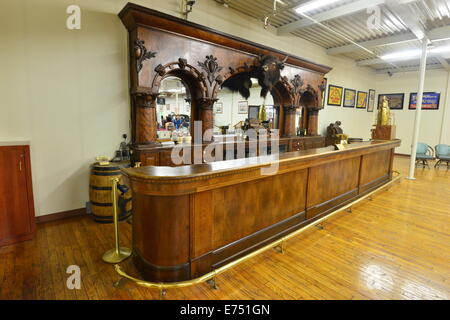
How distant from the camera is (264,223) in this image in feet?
9.42

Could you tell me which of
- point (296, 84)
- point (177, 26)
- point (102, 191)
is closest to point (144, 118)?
point (102, 191)

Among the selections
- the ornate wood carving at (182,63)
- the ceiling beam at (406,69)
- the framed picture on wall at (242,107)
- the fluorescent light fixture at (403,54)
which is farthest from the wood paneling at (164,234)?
the ceiling beam at (406,69)

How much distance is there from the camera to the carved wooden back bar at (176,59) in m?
3.67

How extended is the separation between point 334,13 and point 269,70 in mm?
1750

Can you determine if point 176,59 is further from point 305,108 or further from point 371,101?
point 371,101

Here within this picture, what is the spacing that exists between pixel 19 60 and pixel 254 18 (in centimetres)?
483

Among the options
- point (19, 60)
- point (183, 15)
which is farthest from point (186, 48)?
point (19, 60)

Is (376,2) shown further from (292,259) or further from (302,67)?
(292,259)

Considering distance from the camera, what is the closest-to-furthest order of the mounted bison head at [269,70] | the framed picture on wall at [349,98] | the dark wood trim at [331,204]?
the dark wood trim at [331,204] → the mounted bison head at [269,70] → the framed picture on wall at [349,98]

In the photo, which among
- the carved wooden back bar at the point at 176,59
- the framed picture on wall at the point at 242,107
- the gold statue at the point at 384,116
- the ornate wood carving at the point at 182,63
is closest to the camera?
the carved wooden back bar at the point at 176,59

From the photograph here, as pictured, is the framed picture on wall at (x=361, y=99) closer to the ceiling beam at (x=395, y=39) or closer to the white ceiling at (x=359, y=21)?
the white ceiling at (x=359, y=21)

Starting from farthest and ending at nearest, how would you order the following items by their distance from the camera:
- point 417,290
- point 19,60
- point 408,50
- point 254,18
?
point 408,50 < point 254,18 < point 19,60 < point 417,290

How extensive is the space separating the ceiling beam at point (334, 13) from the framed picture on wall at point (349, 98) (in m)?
4.63
